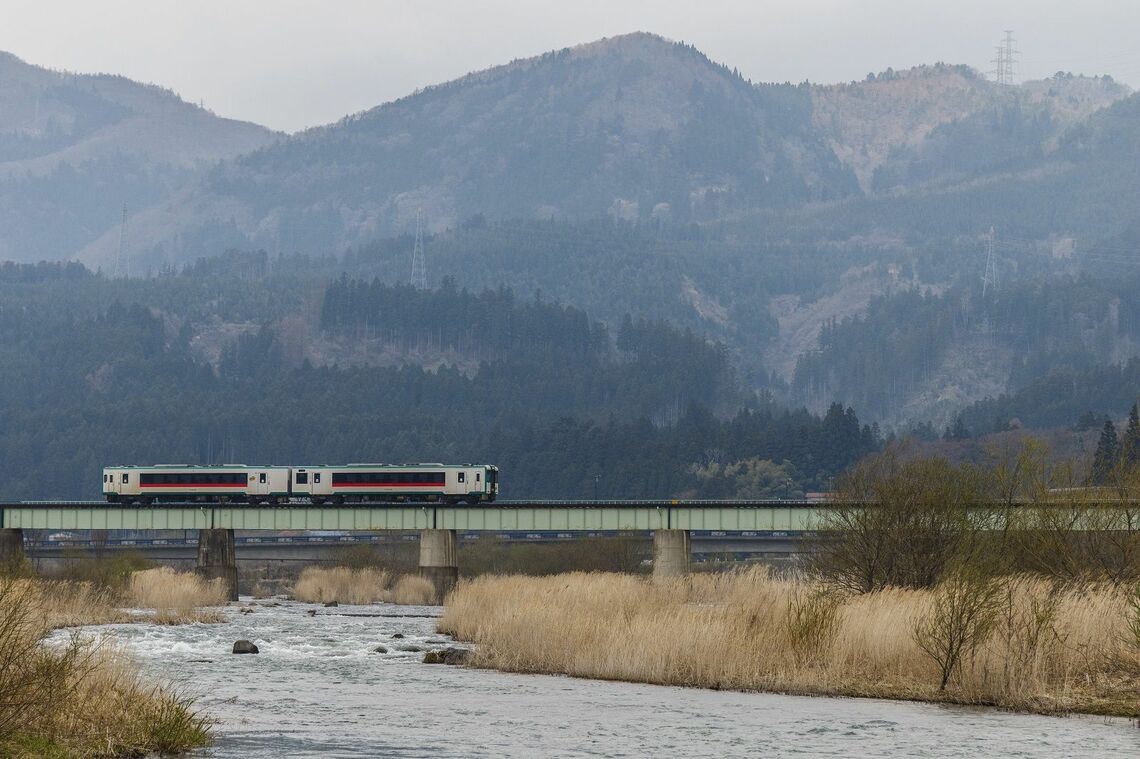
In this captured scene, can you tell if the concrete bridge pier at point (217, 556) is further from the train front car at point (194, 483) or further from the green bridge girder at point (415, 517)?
the train front car at point (194, 483)

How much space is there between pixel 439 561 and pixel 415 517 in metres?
3.95

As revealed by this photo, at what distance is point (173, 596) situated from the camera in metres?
110

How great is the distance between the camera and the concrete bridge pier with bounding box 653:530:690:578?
12950 centimetres

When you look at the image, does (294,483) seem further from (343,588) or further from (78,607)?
(78,607)

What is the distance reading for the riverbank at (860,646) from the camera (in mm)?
50000

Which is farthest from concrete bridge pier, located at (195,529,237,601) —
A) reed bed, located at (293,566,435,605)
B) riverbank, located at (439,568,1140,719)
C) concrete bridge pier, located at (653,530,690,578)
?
riverbank, located at (439,568,1140,719)

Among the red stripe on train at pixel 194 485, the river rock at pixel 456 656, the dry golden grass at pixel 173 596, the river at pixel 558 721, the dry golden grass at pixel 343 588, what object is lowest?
the dry golden grass at pixel 343 588

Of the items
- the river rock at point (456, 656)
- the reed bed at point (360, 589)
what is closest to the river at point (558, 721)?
the river rock at point (456, 656)

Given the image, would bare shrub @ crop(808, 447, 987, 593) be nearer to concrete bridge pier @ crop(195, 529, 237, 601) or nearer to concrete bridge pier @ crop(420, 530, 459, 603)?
concrete bridge pier @ crop(420, 530, 459, 603)

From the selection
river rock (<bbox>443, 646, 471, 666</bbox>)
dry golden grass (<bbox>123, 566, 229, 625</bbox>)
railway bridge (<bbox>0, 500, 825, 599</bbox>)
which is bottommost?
dry golden grass (<bbox>123, 566, 229, 625</bbox>)

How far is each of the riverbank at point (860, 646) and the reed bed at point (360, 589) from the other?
70.3 meters

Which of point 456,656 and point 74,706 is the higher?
point 74,706

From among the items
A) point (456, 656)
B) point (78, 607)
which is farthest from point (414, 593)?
point (456, 656)

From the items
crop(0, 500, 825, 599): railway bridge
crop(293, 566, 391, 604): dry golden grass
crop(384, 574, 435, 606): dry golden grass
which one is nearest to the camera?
crop(0, 500, 825, 599): railway bridge
